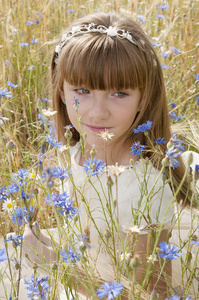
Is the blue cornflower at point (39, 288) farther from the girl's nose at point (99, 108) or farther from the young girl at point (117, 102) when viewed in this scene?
the girl's nose at point (99, 108)

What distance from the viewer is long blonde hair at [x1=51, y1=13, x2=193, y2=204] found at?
1214 mm

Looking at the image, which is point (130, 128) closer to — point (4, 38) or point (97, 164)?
point (97, 164)

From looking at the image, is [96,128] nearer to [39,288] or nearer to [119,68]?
[119,68]

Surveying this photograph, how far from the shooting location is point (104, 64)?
47.8 inches

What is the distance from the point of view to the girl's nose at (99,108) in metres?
1.19

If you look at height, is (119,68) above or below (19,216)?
above

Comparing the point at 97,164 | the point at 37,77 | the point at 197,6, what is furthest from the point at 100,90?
the point at 197,6

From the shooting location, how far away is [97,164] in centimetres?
88

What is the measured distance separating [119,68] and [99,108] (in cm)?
12

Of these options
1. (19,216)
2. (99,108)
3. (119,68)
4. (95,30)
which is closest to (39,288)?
(19,216)

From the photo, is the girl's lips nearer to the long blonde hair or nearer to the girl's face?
the girl's face

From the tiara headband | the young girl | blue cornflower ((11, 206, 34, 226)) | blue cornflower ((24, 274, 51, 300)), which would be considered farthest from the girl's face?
blue cornflower ((24, 274, 51, 300))

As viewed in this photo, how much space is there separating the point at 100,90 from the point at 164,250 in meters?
0.56

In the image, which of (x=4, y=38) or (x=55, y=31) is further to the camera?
(x=55, y=31)
